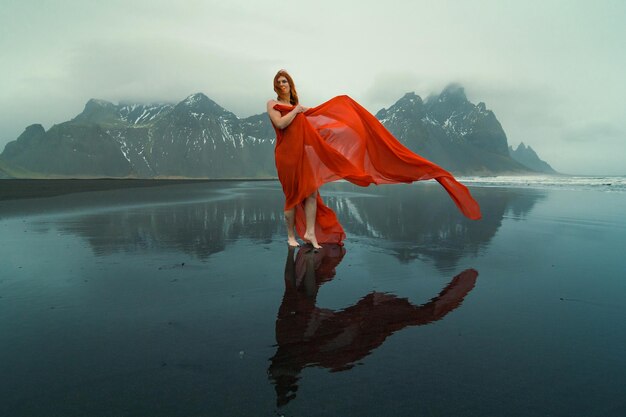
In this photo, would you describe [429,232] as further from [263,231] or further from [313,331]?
[313,331]

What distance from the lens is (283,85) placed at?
6262mm

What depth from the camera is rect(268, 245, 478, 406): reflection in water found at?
242cm

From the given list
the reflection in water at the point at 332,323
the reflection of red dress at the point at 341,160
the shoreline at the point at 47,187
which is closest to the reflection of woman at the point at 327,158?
the reflection of red dress at the point at 341,160

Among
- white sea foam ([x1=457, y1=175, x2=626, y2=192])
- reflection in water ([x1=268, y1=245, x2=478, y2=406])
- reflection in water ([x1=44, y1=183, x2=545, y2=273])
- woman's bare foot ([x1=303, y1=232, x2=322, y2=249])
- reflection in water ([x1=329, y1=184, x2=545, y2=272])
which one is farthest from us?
white sea foam ([x1=457, y1=175, x2=626, y2=192])

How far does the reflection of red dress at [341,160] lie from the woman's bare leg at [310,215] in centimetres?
16

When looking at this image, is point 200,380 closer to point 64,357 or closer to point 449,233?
point 64,357

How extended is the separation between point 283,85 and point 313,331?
177 inches

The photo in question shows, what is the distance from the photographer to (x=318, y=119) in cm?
696

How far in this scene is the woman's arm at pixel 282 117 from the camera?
19.8 ft

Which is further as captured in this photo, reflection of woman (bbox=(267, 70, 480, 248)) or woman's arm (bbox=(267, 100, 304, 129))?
reflection of woman (bbox=(267, 70, 480, 248))

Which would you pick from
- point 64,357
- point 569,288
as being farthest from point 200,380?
point 569,288

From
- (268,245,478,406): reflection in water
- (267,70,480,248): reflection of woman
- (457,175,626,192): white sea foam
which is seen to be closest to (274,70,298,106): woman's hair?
(267,70,480,248): reflection of woman

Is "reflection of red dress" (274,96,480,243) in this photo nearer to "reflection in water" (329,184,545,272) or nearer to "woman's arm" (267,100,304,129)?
"woman's arm" (267,100,304,129)

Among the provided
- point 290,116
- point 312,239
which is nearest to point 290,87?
point 290,116
